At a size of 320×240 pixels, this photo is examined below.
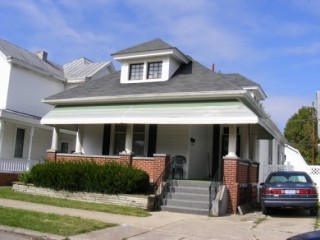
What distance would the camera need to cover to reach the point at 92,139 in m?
19.9

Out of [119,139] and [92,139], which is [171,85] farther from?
[92,139]

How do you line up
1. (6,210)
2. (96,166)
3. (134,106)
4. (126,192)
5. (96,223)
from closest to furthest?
(96,223)
(6,210)
(126,192)
(96,166)
(134,106)

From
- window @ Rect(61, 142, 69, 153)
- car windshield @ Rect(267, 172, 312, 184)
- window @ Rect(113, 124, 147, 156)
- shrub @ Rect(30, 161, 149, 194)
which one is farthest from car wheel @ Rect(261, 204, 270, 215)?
window @ Rect(61, 142, 69, 153)

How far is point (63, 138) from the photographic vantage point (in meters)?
27.2

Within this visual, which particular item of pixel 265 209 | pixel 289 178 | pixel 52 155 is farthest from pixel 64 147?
pixel 289 178

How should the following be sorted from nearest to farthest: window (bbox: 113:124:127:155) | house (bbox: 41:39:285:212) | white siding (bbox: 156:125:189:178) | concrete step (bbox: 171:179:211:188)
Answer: concrete step (bbox: 171:179:211:188) → house (bbox: 41:39:285:212) → white siding (bbox: 156:125:189:178) → window (bbox: 113:124:127:155)

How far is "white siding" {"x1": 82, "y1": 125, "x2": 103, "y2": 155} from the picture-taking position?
1970 cm

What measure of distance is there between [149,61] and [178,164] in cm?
501

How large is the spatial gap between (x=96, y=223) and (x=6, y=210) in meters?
2.79

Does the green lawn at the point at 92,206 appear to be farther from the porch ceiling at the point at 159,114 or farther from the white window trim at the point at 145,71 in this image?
the white window trim at the point at 145,71

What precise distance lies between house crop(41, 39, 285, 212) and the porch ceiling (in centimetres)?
3

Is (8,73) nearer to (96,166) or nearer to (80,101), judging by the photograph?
(80,101)

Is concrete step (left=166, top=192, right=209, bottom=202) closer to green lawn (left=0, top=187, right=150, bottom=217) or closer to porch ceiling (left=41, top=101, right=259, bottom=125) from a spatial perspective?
green lawn (left=0, top=187, right=150, bottom=217)

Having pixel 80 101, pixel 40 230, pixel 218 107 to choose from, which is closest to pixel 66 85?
pixel 80 101
